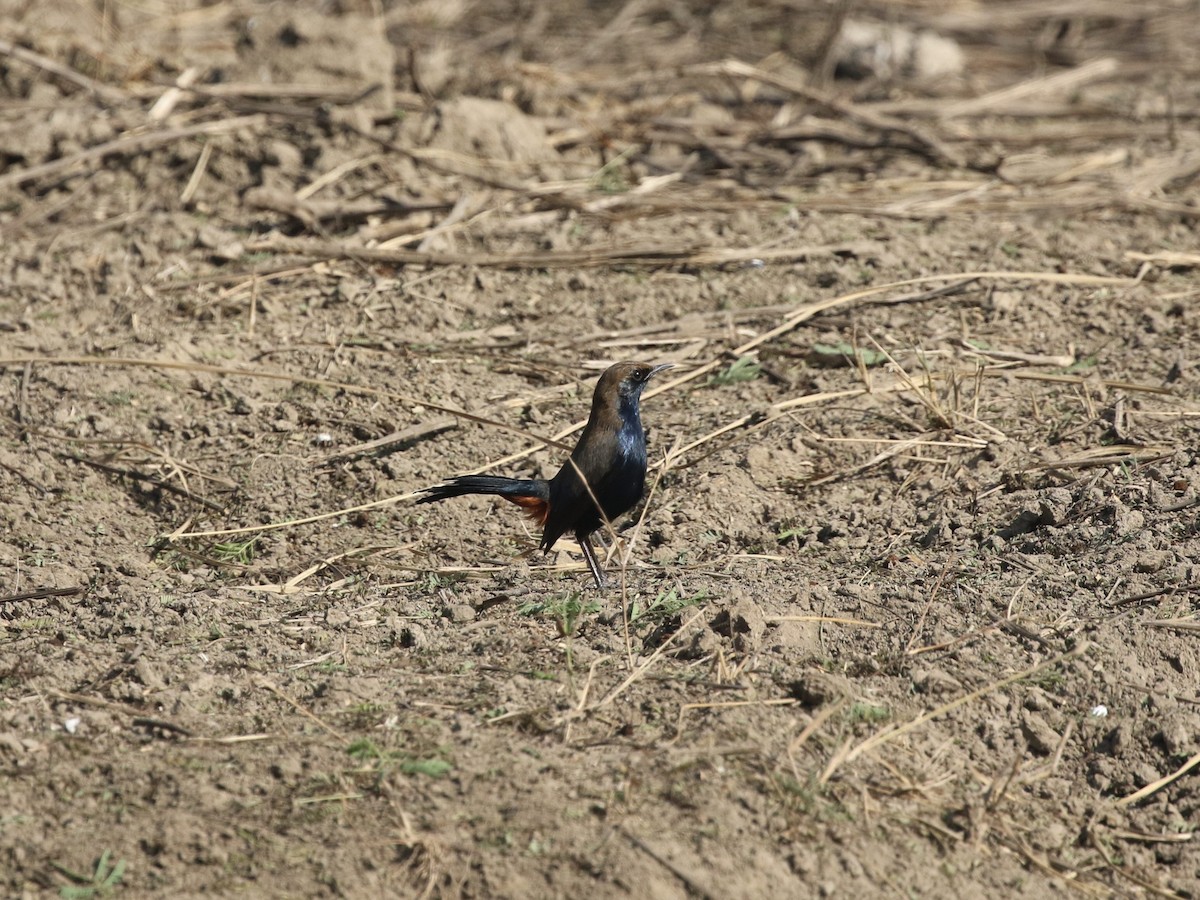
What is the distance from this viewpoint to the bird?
481cm

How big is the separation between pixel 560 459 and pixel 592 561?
0.72m

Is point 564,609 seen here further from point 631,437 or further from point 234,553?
point 234,553

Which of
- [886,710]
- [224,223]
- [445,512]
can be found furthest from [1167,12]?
[886,710]

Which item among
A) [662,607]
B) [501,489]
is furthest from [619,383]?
[662,607]

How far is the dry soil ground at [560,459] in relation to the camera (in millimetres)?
3412

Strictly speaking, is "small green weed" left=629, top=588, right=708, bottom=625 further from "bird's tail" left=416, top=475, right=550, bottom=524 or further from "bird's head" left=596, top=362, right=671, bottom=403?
"bird's head" left=596, top=362, right=671, bottom=403

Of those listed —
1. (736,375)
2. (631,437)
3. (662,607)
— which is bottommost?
(736,375)

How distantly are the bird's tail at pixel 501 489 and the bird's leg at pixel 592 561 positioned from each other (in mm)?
168

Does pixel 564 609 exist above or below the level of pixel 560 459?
above

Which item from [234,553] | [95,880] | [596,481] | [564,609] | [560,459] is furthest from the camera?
[560,459]

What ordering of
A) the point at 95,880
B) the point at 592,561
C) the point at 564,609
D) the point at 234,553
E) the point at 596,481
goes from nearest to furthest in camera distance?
the point at 95,880 < the point at 564,609 < the point at 596,481 < the point at 592,561 < the point at 234,553

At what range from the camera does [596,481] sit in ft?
15.8

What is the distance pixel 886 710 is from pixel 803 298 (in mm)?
3193

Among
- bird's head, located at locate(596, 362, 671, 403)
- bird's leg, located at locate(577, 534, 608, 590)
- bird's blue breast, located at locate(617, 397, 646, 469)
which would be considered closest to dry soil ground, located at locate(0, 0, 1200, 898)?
bird's leg, located at locate(577, 534, 608, 590)
